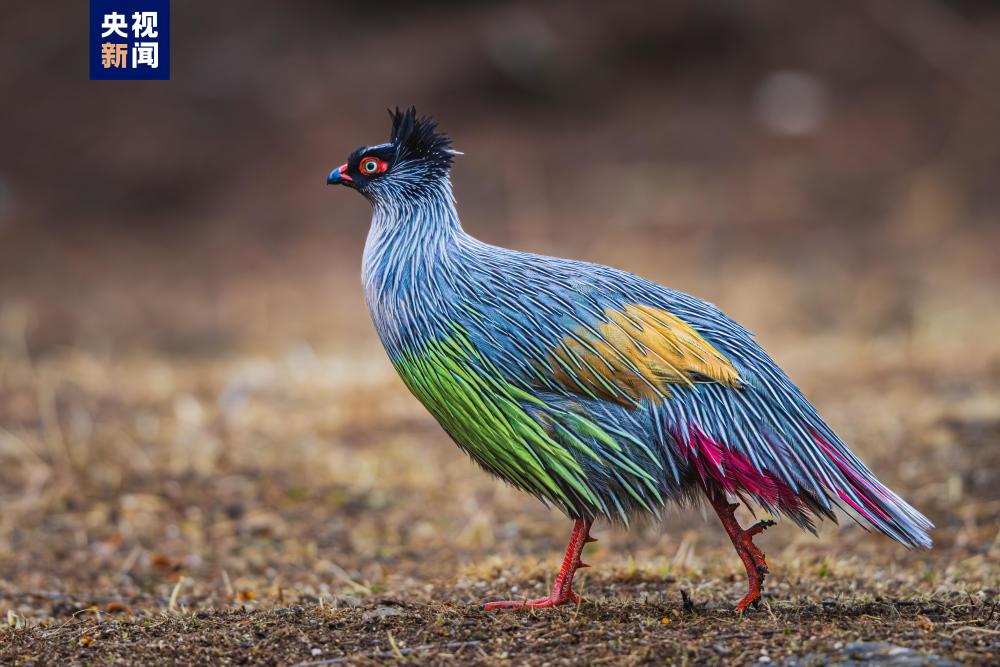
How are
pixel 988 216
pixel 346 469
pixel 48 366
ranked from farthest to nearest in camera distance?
pixel 988 216 → pixel 48 366 → pixel 346 469

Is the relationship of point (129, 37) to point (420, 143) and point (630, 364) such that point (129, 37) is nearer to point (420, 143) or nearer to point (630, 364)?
point (420, 143)

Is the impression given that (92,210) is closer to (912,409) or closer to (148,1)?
(148,1)

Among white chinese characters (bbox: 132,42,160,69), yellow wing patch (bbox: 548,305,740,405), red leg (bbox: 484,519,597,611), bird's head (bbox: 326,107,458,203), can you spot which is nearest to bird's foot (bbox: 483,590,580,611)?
red leg (bbox: 484,519,597,611)

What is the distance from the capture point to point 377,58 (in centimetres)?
1540

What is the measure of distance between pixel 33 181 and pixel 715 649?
1319cm

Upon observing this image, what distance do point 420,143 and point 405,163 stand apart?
0.09 m

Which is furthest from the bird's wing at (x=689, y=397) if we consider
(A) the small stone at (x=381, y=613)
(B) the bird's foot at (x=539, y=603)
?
(A) the small stone at (x=381, y=613)

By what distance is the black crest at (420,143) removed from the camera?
4148mm

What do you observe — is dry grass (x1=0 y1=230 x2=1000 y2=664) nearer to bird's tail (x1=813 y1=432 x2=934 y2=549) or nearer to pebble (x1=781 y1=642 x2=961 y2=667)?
pebble (x1=781 y1=642 x2=961 y2=667)

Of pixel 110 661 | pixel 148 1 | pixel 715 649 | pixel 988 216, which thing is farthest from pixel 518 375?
pixel 988 216

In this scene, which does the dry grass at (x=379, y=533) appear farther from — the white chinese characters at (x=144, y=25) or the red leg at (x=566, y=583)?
the white chinese characters at (x=144, y=25)

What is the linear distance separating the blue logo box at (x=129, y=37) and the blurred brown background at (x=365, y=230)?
219 cm

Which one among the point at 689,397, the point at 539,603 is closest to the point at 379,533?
the point at 539,603

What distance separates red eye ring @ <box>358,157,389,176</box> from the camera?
13.7 feet
